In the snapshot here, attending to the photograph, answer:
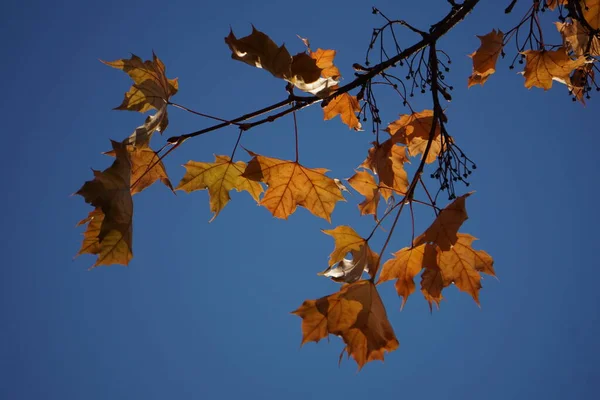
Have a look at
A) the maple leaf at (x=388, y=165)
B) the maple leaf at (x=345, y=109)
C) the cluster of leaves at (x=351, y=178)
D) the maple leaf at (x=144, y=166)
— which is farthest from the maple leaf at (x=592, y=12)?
the maple leaf at (x=144, y=166)

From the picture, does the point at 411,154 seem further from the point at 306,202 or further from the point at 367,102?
the point at 306,202

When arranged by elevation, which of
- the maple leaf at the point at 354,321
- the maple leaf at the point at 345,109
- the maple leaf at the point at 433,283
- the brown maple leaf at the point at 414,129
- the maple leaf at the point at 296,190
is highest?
the maple leaf at the point at 345,109

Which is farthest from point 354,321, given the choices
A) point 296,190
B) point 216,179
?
point 216,179

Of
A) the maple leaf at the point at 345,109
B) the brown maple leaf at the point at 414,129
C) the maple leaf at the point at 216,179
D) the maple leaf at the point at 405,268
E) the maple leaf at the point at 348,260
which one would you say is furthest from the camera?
the maple leaf at the point at 345,109

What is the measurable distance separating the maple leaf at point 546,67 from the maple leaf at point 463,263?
0.75 metres

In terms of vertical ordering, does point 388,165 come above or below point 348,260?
above

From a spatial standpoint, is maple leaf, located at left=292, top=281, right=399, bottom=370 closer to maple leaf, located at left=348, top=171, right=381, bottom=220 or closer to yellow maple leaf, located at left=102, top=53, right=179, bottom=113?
maple leaf, located at left=348, top=171, right=381, bottom=220

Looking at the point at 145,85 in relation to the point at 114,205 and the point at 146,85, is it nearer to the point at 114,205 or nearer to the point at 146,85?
the point at 146,85

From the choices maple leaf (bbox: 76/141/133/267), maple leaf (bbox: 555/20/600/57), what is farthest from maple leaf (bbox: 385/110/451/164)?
maple leaf (bbox: 76/141/133/267)

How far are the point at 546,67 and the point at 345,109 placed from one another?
32.9 inches

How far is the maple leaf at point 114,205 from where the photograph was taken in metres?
1.29

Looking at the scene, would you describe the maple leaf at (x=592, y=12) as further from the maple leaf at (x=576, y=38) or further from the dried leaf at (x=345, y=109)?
the dried leaf at (x=345, y=109)

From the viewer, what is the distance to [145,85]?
5.26 feet

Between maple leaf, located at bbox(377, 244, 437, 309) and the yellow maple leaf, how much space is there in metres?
0.97
